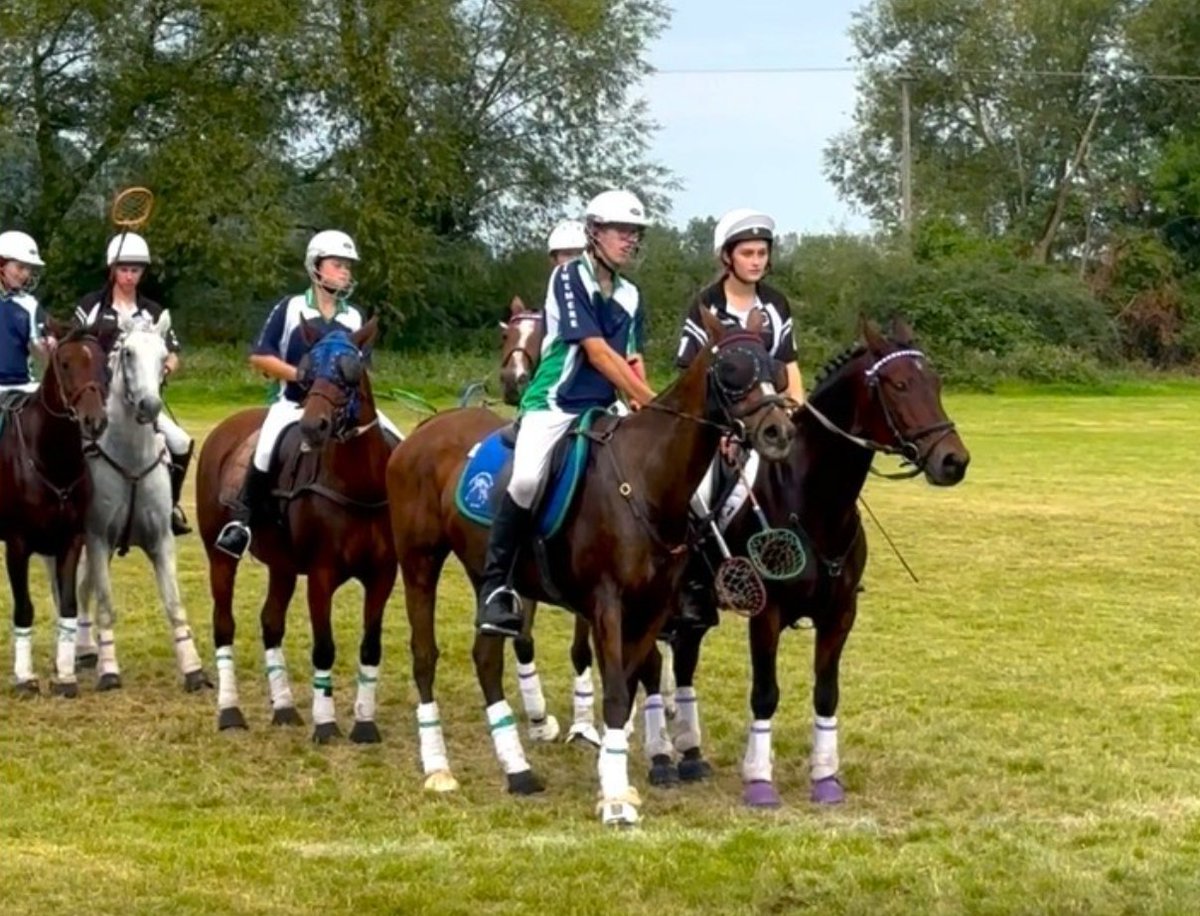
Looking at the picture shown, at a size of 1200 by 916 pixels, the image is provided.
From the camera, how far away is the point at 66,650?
12.7 m

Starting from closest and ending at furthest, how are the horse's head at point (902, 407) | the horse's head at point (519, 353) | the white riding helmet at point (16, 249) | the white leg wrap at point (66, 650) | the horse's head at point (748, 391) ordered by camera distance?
the horse's head at point (748, 391)
the horse's head at point (902, 407)
the horse's head at point (519, 353)
the white leg wrap at point (66, 650)
the white riding helmet at point (16, 249)

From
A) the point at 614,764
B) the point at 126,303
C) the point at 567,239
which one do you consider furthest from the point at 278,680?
the point at 614,764

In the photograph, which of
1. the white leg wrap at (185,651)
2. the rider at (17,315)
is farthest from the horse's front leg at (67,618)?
the rider at (17,315)

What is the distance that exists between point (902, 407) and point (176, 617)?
234 inches

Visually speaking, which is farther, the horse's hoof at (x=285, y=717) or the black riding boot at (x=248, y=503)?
the horse's hoof at (x=285, y=717)

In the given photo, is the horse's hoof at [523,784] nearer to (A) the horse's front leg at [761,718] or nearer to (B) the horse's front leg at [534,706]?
(A) the horse's front leg at [761,718]

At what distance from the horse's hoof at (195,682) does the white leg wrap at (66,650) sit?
2.37 feet

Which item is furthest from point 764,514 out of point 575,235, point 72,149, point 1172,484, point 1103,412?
point 72,149

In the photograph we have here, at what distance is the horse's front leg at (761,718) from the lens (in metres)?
9.28

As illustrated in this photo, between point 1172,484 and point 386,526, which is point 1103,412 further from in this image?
point 386,526

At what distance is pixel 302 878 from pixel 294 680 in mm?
5624

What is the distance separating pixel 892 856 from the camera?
8.00 m

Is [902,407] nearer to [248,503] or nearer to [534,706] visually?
[534,706]

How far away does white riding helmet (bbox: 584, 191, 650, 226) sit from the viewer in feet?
29.4
